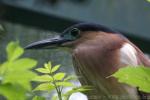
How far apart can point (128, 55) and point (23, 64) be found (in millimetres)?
705

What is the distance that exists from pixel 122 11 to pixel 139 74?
5.72 ft

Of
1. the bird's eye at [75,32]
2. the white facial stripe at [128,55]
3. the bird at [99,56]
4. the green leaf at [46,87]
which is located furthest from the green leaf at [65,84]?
the bird's eye at [75,32]

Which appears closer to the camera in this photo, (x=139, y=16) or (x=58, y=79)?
(x=58, y=79)

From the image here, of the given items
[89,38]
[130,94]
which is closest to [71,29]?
[89,38]

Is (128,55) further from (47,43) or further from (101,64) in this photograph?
(47,43)

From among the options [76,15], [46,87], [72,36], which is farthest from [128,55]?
[76,15]

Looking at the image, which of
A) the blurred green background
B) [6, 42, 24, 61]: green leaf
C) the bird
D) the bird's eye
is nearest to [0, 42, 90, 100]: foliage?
[6, 42, 24, 61]: green leaf

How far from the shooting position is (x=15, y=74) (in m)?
0.32

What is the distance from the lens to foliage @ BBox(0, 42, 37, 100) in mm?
315

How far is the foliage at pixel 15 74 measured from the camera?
315mm

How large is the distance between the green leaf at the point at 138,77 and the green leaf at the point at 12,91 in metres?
0.12

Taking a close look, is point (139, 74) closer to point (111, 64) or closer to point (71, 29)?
point (111, 64)

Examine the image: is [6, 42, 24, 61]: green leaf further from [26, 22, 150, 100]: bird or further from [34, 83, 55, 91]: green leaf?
[26, 22, 150, 100]: bird

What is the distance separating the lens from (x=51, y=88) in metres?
0.50
